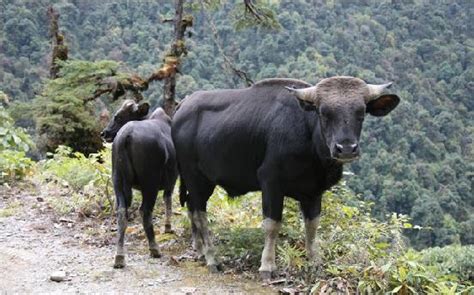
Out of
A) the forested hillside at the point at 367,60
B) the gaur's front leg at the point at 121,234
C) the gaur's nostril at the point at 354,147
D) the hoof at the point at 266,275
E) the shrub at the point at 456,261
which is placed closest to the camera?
the gaur's nostril at the point at 354,147

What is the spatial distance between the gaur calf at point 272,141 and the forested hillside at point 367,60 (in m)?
28.4

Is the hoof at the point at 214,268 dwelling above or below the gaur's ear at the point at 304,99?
below

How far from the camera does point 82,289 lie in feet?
20.9

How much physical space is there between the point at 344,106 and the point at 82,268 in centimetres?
354

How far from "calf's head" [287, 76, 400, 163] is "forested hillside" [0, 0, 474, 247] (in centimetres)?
2968

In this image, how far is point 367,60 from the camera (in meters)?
70.2

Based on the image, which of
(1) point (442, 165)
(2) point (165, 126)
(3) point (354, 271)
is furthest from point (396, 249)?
(1) point (442, 165)

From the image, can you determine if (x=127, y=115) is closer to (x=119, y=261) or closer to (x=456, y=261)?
(x=119, y=261)

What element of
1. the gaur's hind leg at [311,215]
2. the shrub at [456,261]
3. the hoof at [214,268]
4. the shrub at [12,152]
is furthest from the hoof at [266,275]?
the shrub at [456,261]

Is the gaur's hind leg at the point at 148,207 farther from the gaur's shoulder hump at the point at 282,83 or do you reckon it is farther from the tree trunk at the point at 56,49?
the tree trunk at the point at 56,49

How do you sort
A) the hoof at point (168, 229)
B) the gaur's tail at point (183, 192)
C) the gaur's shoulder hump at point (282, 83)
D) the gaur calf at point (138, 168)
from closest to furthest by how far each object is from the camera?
the gaur's shoulder hump at point (282, 83), the gaur calf at point (138, 168), the gaur's tail at point (183, 192), the hoof at point (168, 229)

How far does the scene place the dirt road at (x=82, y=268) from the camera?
639 cm

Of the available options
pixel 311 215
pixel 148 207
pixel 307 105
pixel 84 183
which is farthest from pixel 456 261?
pixel 307 105

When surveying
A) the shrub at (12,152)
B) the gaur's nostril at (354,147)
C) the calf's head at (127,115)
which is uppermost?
the gaur's nostril at (354,147)
